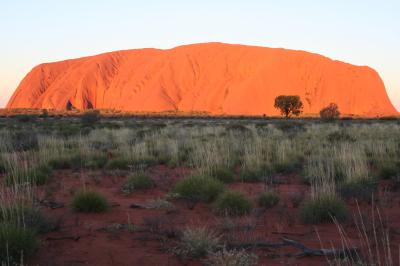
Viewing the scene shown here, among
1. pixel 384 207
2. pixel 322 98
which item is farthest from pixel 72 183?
pixel 322 98

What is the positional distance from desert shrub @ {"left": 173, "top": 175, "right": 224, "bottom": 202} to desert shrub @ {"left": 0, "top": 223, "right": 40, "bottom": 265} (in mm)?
3009

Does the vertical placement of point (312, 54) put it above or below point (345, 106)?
above

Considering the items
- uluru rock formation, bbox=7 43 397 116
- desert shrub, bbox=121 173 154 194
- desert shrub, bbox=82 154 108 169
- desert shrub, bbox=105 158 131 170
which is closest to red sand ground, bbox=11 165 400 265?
desert shrub, bbox=121 173 154 194

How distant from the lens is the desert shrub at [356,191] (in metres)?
6.54

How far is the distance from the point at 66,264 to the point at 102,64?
4432 inches

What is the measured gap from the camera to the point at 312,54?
96.6 meters

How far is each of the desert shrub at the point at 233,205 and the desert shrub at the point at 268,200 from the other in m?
0.52

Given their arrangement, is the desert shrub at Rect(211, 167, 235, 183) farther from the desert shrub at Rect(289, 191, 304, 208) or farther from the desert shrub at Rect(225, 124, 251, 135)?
the desert shrub at Rect(225, 124, 251, 135)

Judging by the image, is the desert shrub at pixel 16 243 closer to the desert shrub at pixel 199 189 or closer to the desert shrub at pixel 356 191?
the desert shrub at pixel 199 189

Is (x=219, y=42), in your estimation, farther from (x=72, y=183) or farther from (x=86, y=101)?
(x=72, y=183)

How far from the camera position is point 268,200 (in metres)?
6.29

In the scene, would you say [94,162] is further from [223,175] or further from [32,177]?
[223,175]

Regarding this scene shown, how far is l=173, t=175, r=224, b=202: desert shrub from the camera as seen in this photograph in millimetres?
6591

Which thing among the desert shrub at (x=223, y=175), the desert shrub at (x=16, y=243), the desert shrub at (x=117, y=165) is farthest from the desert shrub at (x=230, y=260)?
the desert shrub at (x=117, y=165)
